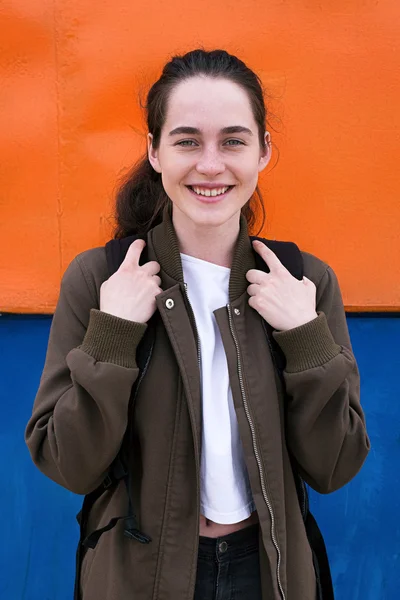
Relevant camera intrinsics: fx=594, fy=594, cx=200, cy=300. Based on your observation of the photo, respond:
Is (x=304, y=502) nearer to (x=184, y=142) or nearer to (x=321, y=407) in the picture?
(x=321, y=407)

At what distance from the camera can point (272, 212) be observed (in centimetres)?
193

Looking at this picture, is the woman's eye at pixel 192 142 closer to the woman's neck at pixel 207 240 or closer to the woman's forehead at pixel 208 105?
the woman's forehead at pixel 208 105

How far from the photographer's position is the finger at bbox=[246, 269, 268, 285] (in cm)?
137

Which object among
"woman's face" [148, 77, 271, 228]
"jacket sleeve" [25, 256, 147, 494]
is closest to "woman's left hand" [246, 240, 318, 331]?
"woman's face" [148, 77, 271, 228]

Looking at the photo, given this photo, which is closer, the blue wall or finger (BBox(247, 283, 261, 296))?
finger (BBox(247, 283, 261, 296))

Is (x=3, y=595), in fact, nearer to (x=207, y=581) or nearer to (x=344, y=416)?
(x=207, y=581)

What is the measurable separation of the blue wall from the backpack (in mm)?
620

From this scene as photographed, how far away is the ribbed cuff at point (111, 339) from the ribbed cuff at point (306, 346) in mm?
313

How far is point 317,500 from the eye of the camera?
2084 millimetres

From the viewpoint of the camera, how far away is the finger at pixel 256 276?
4.49 feet

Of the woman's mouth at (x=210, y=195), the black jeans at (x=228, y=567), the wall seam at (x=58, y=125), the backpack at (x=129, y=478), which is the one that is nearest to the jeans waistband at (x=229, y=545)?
the black jeans at (x=228, y=567)

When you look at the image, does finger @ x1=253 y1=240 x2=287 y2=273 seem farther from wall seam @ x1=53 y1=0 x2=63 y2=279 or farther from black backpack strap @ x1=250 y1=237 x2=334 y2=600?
wall seam @ x1=53 y1=0 x2=63 y2=279

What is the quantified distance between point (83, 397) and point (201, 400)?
0.82ft

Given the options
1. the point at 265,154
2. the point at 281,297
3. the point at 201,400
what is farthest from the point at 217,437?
the point at 265,154
